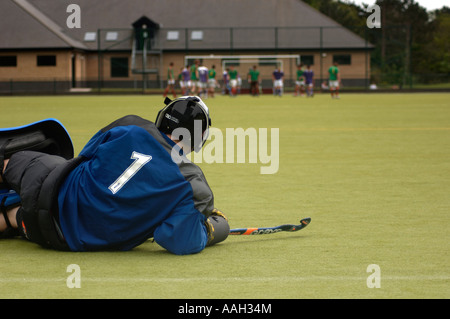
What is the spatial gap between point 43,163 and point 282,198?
135 inches

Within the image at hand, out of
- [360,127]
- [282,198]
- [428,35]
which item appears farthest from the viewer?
[428,35]

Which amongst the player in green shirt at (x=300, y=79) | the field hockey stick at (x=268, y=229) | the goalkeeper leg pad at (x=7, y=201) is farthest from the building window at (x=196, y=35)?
the goalkeeper leg pad at (x=7, y=201)

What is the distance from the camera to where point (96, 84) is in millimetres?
57875

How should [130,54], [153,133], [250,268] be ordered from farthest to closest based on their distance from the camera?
[130,54]
[153,133]
[250,268]

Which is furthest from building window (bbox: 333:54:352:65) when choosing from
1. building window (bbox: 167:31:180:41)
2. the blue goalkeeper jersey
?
the blue goalkeeper jersey

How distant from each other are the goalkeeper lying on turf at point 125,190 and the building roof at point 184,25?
4951 centimetres

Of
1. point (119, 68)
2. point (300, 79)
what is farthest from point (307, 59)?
point (300, 79)

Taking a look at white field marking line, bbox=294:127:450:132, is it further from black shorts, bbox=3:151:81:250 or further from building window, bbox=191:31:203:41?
building window, bbox=191:31:203:41

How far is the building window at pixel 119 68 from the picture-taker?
58031mm

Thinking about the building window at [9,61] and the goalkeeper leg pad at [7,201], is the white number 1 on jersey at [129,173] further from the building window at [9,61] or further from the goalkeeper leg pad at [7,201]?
the building window at [9,61]

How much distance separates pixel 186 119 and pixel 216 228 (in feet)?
2.73
